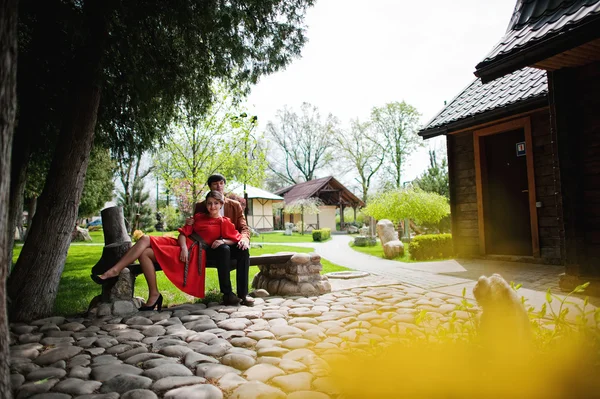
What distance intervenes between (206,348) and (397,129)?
33398mm

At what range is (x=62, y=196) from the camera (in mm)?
4195

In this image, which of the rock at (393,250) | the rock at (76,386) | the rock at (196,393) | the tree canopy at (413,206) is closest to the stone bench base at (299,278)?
the rock at (196,393)

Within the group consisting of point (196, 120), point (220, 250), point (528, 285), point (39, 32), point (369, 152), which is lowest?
point (528, 285)

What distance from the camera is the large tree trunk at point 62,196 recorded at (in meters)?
3.93

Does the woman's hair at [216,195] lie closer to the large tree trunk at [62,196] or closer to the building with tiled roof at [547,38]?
the large tree trunk at [62,196]

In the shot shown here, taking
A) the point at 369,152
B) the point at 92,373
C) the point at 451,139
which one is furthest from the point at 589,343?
the point at 369,152

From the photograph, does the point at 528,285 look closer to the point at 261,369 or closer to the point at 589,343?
the point at 589,343

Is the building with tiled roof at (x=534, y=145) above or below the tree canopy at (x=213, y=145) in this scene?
below

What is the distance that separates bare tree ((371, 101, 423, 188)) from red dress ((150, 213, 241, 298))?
30.3m

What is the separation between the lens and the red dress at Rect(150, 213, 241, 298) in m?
4.18

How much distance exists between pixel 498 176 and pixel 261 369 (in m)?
7.35

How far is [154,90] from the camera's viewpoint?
519 centimetres

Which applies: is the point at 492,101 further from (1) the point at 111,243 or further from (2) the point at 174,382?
(2) the point at 174,382

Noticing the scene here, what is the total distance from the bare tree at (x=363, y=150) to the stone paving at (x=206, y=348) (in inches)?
1241
